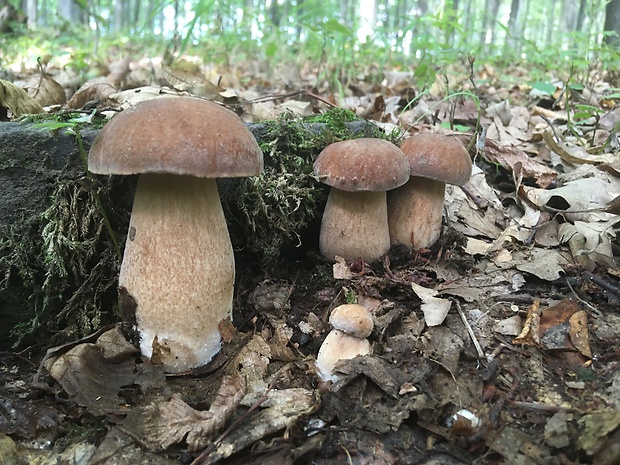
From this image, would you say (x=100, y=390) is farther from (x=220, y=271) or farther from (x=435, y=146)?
(x=435, y=146)

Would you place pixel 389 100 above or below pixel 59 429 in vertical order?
above

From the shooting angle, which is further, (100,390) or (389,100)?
(389,100)

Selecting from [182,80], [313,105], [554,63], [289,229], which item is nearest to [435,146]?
[289,229]

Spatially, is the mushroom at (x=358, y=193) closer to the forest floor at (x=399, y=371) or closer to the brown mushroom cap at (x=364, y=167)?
the brown mushroom cap at (x=364, y=167)

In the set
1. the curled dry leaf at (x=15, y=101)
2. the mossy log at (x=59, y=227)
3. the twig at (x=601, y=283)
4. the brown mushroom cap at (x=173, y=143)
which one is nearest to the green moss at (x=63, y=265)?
the mossy log at (x=59, y=227)

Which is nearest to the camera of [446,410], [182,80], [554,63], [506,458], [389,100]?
[506,458]

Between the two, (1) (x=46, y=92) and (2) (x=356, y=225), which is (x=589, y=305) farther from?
(1) (x=46, y=92)
